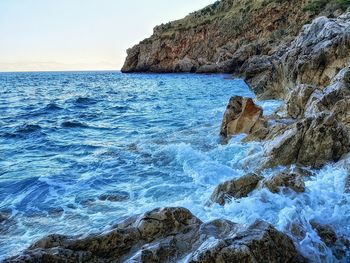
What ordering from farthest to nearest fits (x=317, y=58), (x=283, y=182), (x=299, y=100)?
1. (x=317, y=58)
2. (x=299, y=100)
3. (x=283, y=182)

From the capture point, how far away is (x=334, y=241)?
6.46 m

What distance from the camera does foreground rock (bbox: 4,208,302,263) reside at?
5.22 m

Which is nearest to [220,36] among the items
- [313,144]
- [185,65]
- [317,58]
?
[185,65]

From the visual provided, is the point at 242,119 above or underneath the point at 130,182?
above

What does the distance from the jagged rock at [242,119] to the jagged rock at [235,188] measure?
7231mm

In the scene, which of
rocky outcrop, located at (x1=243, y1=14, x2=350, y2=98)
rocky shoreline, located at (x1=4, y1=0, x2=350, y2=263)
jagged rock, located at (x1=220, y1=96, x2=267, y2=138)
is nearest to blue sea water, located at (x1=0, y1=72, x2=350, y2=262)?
rocky shoreline, located at (x1=4, y1=0, x2=350, y2=263)

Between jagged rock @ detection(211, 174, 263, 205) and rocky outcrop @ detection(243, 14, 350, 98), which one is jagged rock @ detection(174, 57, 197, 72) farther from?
jagged rock @ detection(211, 174, 263, 205)

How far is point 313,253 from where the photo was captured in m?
5.93

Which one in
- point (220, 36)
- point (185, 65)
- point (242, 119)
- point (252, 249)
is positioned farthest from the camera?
point (220, 36)

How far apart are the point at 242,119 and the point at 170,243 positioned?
12.4m

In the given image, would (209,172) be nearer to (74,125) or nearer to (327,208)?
(327,208)

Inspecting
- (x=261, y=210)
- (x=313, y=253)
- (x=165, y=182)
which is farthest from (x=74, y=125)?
(x=313, y=253)

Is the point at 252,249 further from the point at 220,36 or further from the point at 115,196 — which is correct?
the point at 220,36

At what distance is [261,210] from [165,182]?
15.9ft
